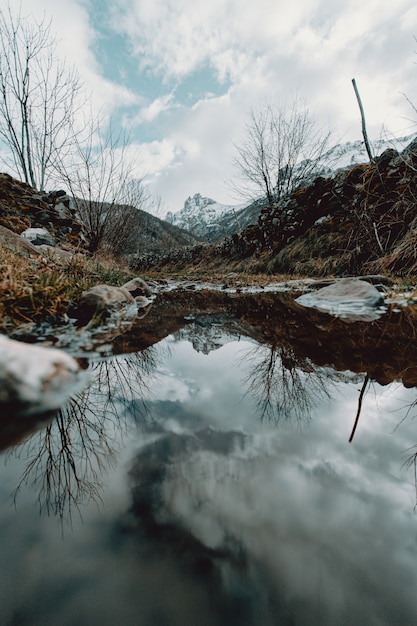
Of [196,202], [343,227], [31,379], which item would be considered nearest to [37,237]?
[31,379]

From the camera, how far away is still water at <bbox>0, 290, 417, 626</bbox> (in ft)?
1.40

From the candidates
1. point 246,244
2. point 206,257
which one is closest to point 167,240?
point 206,257

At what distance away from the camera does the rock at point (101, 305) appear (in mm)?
2520

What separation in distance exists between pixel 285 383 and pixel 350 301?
89.2 inches

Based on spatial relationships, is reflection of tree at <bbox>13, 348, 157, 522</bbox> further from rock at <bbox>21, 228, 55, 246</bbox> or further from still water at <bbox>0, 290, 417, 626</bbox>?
rock at <bbox>21, 228, 55, 246</bbox>

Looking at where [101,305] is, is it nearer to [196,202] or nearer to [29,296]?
[29,296]

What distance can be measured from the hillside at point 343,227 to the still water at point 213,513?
376cm

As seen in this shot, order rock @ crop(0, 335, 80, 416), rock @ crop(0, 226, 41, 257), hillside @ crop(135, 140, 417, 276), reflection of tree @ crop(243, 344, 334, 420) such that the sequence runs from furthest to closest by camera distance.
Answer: hillside @ crop(135, 140, 417, 276) < rock @ crop(0, 226, 41, 257) < reflection of tree @ crop(243, 344, 334, 420) < rock @ crop(0, 335, 80, 416)

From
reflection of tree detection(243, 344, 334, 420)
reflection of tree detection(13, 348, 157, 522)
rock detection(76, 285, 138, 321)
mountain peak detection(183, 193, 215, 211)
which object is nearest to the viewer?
reflection of tree detection(13, 348, 157, 522)

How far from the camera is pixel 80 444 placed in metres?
0.84

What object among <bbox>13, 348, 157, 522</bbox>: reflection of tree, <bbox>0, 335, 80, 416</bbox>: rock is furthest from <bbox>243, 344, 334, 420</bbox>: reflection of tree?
<bbox>0, 335, 80, 416</bbox>: rock

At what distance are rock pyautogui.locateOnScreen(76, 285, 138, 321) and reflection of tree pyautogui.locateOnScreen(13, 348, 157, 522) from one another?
1.29 m

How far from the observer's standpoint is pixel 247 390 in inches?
48.3

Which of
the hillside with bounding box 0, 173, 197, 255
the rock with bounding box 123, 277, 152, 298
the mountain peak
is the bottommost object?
the rock with bounding box 123, 277, 152, 298
